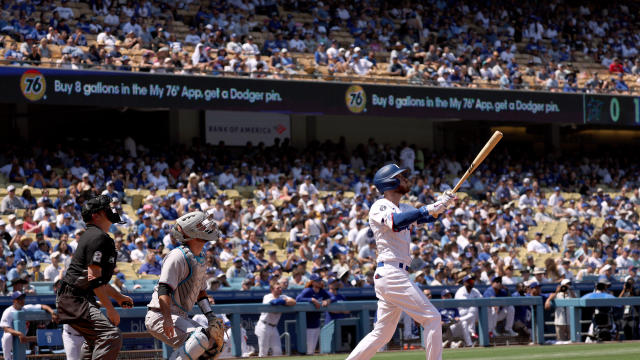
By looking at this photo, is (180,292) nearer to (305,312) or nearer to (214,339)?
(214,339)

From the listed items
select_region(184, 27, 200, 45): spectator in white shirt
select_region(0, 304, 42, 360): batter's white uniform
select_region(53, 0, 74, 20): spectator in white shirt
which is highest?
select_region(53, 0, 74, 20): spectator in white shirt

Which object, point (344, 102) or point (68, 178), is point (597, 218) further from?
point (68, 178)

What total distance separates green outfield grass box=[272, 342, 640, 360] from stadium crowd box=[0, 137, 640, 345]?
1489 millimetres

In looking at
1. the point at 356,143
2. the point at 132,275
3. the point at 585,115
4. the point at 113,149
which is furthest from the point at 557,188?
the point at 132,275

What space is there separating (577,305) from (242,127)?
1319cm

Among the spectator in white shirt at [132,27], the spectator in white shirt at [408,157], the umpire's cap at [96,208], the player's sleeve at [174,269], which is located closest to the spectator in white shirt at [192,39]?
the spectator in white shirt at [132,27]

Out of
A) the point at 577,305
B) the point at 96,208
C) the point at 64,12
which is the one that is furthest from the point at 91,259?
the point at 64,12

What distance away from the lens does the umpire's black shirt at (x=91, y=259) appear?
26.2ft

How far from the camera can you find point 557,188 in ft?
94.0

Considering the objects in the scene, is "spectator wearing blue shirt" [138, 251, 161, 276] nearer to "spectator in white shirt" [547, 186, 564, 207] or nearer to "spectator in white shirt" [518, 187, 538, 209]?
"spectator in white shirt" [518, 187, 538, 209]

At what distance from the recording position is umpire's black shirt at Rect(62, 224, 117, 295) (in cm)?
799

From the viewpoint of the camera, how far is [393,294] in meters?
8.52

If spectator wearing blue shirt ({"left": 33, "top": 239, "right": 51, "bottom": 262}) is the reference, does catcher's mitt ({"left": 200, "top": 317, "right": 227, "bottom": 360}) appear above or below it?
below

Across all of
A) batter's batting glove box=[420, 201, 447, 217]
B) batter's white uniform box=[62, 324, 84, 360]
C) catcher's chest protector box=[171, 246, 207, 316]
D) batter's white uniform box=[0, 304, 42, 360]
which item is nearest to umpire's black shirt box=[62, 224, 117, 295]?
catcher's chest protector box=[171, 246, 207, 316]
